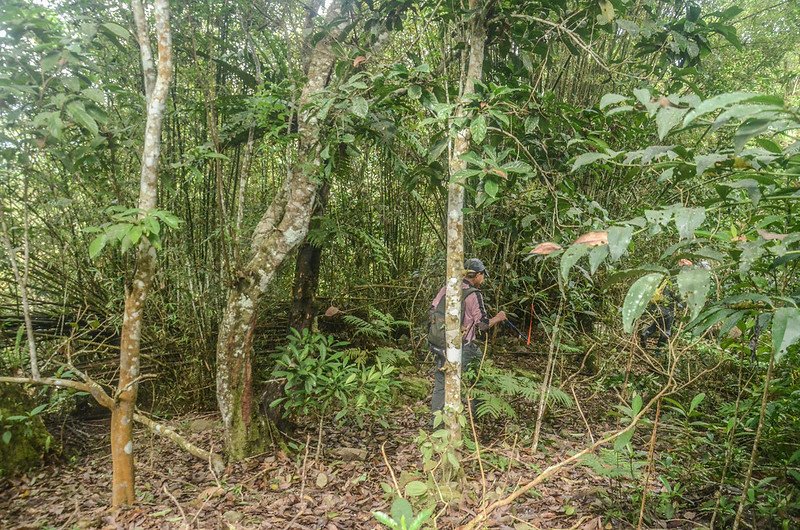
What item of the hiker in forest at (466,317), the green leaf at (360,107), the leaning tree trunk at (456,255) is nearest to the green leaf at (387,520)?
the leaning tree trunk at (456,255)

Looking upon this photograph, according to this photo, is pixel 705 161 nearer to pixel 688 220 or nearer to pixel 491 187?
pixel 688 220

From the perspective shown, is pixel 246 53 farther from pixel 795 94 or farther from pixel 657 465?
pixel 795 94

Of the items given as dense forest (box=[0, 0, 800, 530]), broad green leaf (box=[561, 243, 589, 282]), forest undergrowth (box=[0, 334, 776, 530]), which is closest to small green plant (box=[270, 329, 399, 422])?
dense forest (box=[0, 0, 800, 530])

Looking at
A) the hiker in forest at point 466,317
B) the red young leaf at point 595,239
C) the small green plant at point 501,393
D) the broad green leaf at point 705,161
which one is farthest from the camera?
the hiker in forest at point 466,317

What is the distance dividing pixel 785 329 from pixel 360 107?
1.86m

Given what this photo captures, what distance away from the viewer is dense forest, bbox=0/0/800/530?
2.02 m

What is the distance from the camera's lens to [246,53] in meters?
3.45

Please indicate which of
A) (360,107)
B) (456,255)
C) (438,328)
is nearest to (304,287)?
(438,328)

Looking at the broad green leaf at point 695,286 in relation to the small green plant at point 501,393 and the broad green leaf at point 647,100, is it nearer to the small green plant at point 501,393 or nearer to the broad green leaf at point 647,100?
the broad green leaf at point 647,100

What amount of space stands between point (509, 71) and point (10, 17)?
262cm

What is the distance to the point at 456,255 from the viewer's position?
2482 millimetres

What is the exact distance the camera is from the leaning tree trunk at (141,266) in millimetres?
2404

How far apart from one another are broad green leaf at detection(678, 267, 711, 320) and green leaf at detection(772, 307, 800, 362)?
0.16 m

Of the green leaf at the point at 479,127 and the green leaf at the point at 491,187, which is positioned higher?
the green leaf at the point at 479,127
